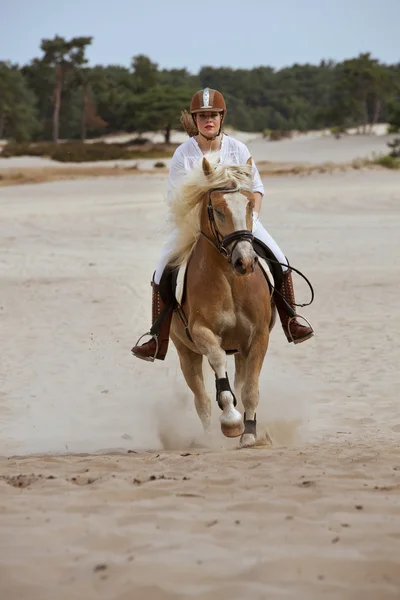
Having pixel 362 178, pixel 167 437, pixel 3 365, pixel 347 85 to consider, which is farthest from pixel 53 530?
pixel 347 85

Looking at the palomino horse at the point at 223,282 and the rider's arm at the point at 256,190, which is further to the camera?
the rider's arm at the point at 256,190

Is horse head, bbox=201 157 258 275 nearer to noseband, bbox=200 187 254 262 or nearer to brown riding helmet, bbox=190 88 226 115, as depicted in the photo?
noseband, bbox=200 187 254 262

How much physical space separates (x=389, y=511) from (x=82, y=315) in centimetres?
1018

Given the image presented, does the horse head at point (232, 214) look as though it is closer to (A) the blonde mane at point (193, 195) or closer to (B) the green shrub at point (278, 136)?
(A) the blonde mane at point (193, 195)

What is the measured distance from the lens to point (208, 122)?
750 centimetres

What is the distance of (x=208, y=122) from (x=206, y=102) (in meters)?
0.15

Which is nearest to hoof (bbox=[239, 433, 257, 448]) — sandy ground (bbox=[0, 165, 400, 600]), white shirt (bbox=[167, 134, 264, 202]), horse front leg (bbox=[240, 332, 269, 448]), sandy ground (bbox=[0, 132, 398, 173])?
horse front leg (bbox=[240, 332, 269, 448])

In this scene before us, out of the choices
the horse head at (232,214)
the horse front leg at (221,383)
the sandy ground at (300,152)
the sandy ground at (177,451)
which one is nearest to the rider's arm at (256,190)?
the horse head at (232,214)

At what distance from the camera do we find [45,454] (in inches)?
300

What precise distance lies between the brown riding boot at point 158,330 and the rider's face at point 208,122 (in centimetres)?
127

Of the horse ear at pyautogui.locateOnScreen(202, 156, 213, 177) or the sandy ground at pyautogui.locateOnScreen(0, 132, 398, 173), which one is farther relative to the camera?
the sandy ground at pyautogui.locateOnScreen(0, 132, 398, 173)

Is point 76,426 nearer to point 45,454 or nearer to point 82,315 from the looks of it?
point 45,454

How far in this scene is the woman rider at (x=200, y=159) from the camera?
7480 mm

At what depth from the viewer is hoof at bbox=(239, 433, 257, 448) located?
6969 millimetres
